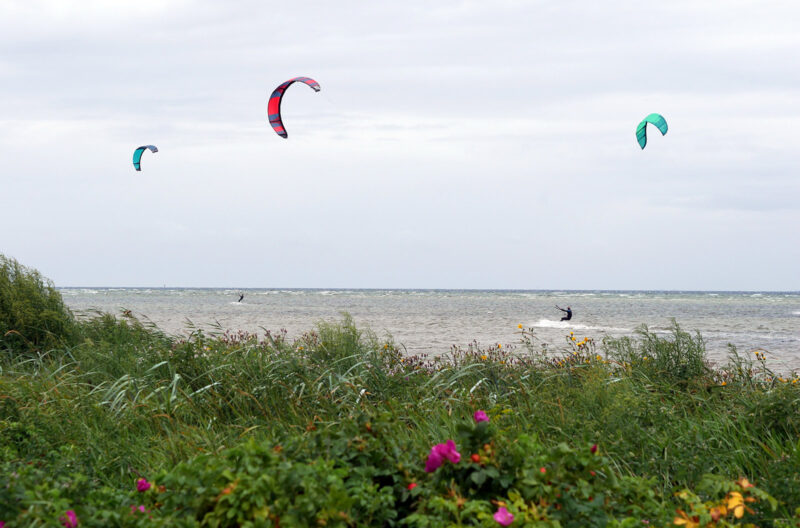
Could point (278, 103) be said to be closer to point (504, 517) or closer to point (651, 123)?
point (651, 123)

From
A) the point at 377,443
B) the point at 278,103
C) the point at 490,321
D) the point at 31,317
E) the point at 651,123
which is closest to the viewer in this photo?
the point at 377,443

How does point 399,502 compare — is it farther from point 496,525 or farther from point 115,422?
point 115,422

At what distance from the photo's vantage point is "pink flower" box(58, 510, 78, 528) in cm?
→ 272

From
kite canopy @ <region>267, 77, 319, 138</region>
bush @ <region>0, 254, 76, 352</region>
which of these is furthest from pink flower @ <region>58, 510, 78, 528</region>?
kite canopy @ <region>267, 77, 319, 138</region>

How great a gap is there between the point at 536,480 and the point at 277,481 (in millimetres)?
1121

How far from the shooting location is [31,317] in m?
10.0

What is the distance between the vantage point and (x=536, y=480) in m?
2.90

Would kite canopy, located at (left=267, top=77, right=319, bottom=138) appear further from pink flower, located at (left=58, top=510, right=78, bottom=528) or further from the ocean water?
pink flower, located at (left=58, top=510, right=78, bottom=528)

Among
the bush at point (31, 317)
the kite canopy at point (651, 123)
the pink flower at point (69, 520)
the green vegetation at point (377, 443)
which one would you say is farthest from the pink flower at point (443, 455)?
the kite canopy at point (651, 123)

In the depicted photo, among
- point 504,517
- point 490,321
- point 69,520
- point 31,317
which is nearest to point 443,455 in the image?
point 504,517

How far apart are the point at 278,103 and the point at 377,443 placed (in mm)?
12864

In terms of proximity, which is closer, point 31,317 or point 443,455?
point 443,455

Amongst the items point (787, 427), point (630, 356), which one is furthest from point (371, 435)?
point (630, 356)

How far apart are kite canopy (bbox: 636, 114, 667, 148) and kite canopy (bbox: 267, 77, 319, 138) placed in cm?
729
